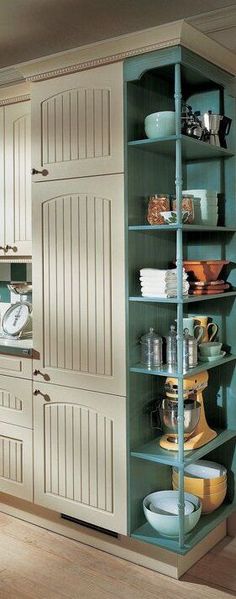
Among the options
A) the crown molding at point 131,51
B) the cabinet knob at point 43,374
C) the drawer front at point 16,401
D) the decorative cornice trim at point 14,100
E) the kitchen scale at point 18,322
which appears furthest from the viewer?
the kitchen scale at point 18,322

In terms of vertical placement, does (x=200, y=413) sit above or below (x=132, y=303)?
below

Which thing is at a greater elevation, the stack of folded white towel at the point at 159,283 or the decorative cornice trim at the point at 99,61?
the decorative cornice trim at the point at 99,61

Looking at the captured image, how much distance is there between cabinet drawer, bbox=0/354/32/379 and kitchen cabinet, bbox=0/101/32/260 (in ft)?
1.81

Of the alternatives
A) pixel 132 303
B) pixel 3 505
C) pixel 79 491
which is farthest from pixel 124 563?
pixel 132 303

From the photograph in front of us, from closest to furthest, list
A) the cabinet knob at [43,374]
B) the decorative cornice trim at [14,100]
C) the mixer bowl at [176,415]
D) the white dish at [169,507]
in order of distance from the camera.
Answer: the mixer bowl at [176,415] → the white dish at [169,507] → the cabinet knob at [43,374] → the decorative cornice trim at [14,100]

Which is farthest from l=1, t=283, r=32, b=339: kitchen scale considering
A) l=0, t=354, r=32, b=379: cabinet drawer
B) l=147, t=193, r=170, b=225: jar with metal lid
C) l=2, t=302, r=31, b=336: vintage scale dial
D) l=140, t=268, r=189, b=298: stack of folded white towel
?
l=147, t=193, r=170, b=225: jar with metal lid

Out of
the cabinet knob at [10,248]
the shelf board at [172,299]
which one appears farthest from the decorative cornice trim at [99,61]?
the shelf board at [172,299]

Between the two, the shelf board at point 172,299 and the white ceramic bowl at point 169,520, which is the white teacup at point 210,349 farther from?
the white ceramic bowl at point 169,520

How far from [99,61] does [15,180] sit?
0.86 metres

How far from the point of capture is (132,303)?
268 cm

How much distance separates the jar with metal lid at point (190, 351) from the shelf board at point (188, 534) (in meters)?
0.73

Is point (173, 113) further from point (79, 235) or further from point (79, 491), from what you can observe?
point (79, 491)

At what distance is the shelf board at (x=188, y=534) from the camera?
2.60 m

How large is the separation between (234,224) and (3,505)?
6.16 ft
